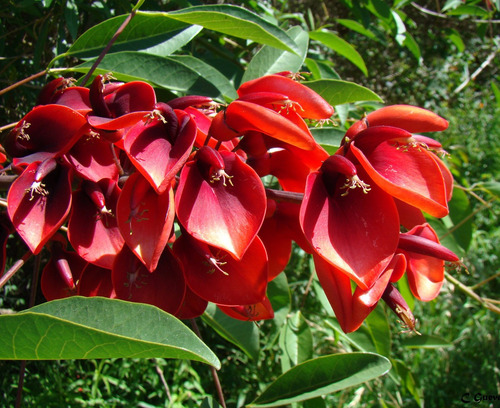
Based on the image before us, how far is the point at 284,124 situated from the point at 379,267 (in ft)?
0.53

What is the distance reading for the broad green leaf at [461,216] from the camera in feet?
4.06

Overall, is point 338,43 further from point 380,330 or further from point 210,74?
point 380,330

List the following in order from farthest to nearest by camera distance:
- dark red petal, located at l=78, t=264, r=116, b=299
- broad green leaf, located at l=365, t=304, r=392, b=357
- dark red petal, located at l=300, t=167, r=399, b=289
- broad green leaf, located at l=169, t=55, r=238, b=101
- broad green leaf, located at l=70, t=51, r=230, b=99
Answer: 1. broad green leaf, located at l=365, t=304, r=392, b=357
2. broad green leaf, located at l=169, t=55, r=238, b=101
3. broad green leaf, located at l=70, t=51, r=230, b=99
4. dark red petal, located at l=78, t=264, r=116, b=299
5. dark red petal, located at l=300, t=167, r=399, b=289

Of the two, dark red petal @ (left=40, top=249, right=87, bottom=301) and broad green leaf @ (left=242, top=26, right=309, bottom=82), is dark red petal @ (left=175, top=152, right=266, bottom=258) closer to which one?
dark red petal @ (left=40, top=249, right=87, bottom=301)

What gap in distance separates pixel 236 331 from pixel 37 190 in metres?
0.52

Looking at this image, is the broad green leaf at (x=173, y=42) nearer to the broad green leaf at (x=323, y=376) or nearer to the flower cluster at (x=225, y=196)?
the flower cluster at (x=225, y=196)

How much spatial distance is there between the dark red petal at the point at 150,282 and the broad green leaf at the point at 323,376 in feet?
0.79

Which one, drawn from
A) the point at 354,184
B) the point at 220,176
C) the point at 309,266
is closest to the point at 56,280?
the point at 220,176

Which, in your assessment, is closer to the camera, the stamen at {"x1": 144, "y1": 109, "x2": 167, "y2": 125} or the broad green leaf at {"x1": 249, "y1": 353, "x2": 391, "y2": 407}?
the stamen at {"x1": 144, "y1": 109, "x2": 167, "y2": 125}

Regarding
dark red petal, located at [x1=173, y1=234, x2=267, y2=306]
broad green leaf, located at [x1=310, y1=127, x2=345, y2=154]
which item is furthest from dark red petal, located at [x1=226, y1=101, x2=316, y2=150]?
broad green leaf, located at [x1=310, y1=127, x2=345, y2=154]

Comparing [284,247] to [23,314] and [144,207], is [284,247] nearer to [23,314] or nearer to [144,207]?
[144,207]

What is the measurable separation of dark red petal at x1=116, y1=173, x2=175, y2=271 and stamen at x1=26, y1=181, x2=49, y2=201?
94mm

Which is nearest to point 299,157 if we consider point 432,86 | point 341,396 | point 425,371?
point 341,396

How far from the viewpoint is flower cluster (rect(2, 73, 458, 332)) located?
0.47 metres
